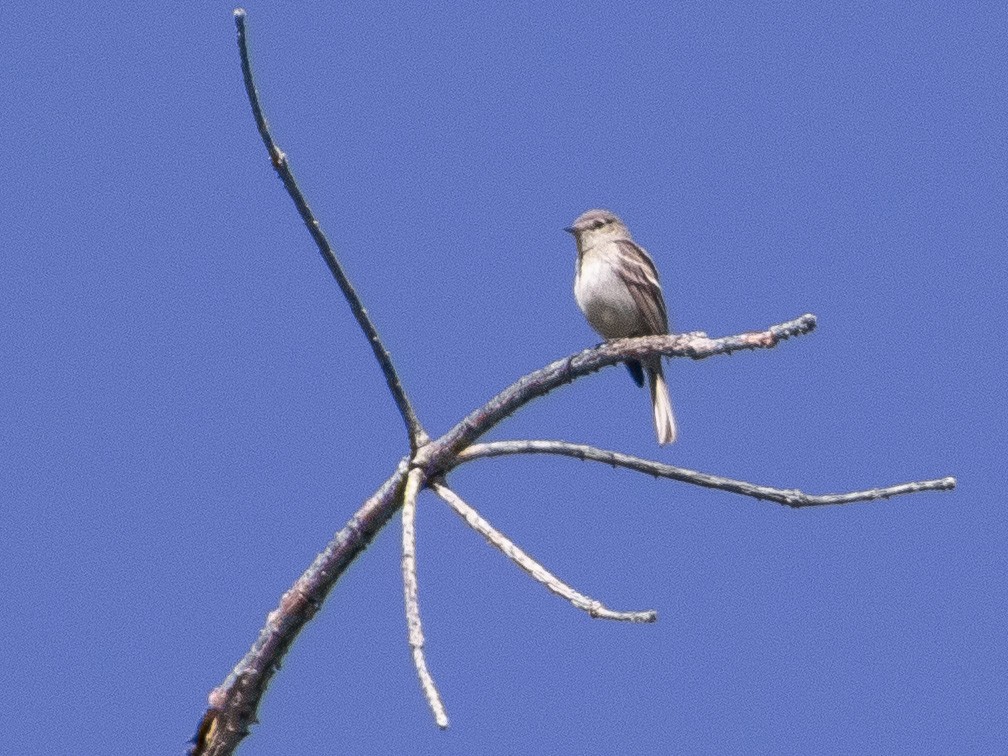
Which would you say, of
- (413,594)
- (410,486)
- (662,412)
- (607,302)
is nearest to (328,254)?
(410,486)

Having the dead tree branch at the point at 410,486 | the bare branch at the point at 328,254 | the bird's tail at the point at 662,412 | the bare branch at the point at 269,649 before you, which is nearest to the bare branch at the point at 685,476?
the dead tree branch at the point at 410,486

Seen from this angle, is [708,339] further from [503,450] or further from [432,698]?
[432,698]

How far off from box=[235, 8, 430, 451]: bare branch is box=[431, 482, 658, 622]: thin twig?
→ 0.29 metres

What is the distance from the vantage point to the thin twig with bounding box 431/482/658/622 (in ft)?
13.0

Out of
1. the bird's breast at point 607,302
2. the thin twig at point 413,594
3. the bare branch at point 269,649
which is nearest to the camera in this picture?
the thin twig at point 413,594

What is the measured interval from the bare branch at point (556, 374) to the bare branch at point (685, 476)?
0.24 feet

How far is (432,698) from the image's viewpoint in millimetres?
3760

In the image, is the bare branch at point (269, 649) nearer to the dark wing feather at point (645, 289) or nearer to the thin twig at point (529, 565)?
the thin twig at point (529, 565)

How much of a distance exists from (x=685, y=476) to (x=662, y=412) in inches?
178

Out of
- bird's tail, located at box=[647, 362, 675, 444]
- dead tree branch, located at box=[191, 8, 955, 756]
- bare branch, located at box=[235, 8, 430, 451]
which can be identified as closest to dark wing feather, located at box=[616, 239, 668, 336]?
bird's tail, located at box=[647, 362, 675, 444]

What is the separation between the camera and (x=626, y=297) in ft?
28.2

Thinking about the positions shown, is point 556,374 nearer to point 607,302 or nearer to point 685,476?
point 685,476

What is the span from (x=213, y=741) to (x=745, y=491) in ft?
6.20

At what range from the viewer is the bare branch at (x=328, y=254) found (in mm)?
4332
